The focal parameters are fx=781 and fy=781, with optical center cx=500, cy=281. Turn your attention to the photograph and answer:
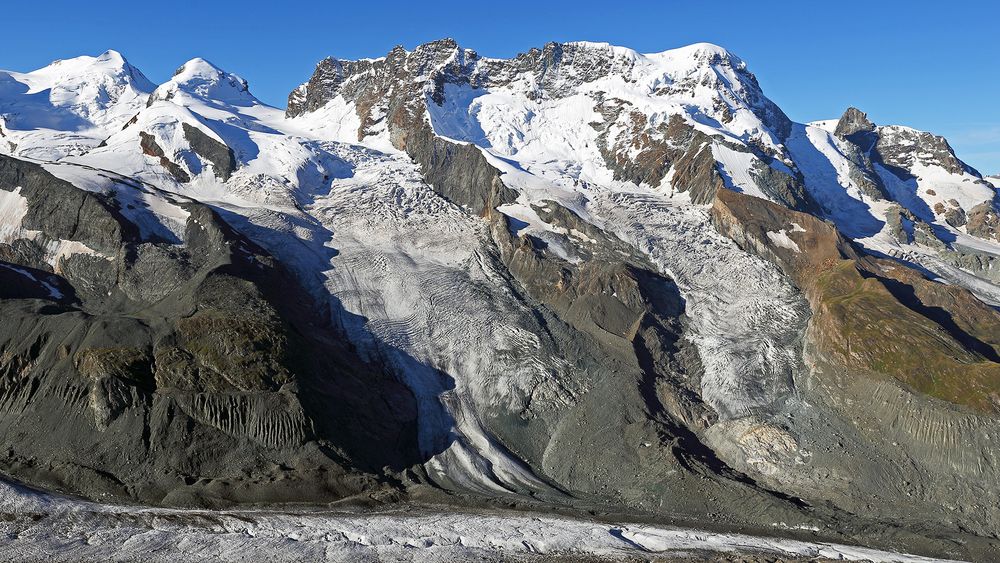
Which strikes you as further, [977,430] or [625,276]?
[625,276]

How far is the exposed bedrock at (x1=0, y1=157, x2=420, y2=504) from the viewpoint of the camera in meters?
48.7

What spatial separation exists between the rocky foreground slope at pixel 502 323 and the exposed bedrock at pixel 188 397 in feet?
0.69

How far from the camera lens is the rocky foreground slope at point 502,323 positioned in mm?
51938

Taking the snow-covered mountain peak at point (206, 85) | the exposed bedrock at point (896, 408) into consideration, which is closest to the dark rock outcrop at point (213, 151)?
the snow-covered mountain peak at point (206, 85)

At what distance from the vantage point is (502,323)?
7331 centimetres

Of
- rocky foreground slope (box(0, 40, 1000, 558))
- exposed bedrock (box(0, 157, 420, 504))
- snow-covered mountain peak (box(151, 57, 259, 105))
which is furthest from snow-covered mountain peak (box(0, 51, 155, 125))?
exposed bedrock (box(0, 157, 420, 504))

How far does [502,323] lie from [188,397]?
29784 mm

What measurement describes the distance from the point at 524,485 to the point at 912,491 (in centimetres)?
2676

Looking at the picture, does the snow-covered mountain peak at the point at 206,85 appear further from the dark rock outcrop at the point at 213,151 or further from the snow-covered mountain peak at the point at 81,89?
the dark rock outcrop at the point at 213,151

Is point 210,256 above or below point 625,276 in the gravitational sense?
below

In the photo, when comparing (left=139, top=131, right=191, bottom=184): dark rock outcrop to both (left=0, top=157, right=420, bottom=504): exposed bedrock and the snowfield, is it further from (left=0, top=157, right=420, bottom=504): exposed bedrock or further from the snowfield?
the snowfield

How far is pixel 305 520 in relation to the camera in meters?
→ 44.8

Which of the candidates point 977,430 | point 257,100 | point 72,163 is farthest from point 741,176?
point 257,100

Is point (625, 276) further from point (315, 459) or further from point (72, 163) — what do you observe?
point (72, 163)
